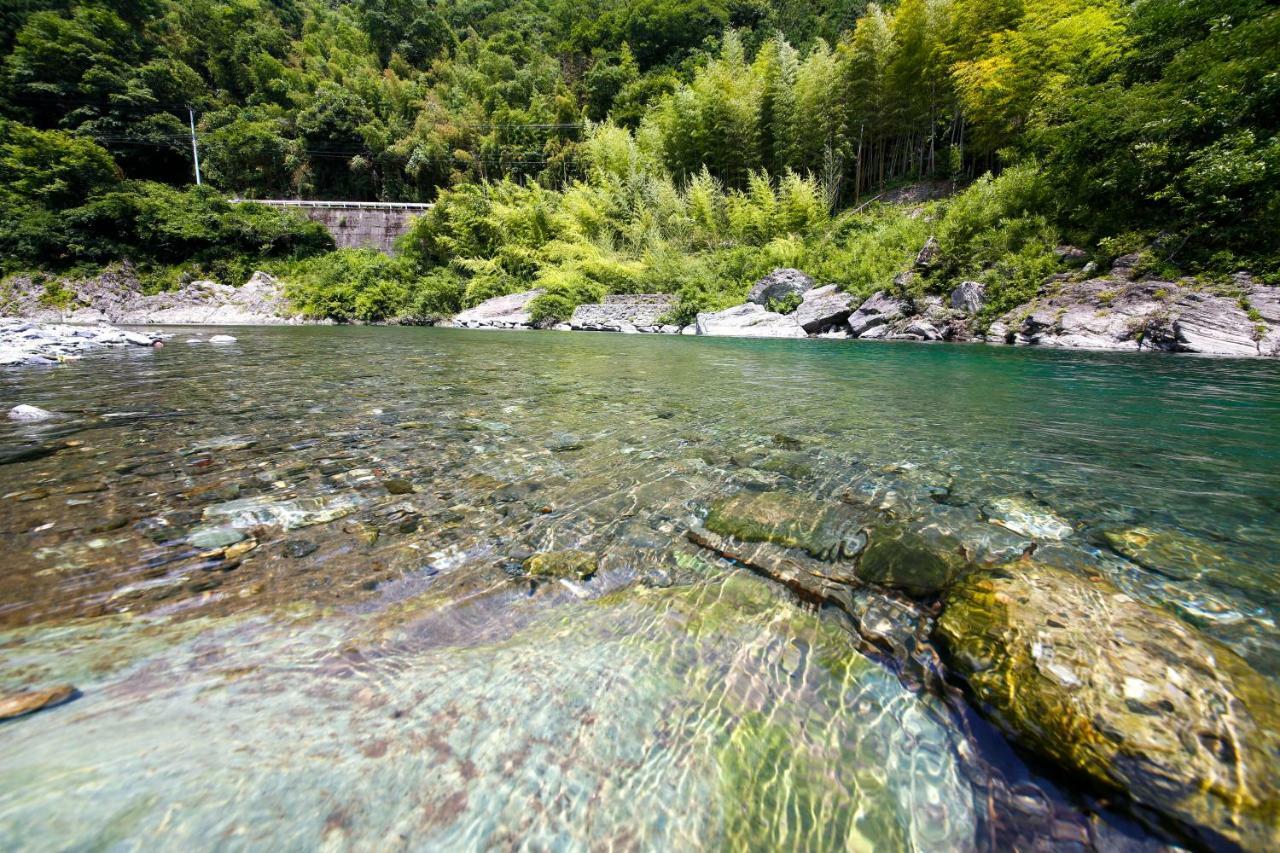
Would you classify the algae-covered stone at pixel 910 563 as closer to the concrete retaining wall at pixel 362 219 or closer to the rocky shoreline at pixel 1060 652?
the rocky shoreline at pixel 1060 652

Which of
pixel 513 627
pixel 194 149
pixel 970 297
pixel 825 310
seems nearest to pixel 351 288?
pixel 194 149

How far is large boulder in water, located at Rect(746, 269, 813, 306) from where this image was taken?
15250 mm

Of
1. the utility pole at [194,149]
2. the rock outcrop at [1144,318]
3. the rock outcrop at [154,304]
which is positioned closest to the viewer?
the rock outcrop at [1144,318]

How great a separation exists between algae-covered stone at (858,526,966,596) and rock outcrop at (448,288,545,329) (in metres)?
18.3

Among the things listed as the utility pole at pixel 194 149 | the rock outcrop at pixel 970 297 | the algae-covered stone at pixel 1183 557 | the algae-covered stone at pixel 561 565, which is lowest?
the algae-covered stone at pixel 561 565

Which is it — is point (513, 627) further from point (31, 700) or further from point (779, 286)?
point (779, 286)

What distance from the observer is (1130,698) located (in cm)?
114

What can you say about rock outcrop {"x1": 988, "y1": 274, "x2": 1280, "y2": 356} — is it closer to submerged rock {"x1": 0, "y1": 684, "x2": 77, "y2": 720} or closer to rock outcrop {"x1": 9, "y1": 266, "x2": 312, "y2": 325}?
submerged rock {"x1": 0, "y1": 684, "x2": 77, "y2": 720}

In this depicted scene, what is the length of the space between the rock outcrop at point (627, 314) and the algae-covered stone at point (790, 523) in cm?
1433

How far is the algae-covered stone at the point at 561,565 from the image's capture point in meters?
1.95

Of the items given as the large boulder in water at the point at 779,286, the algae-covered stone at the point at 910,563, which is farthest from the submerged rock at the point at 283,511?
the large boulder in water at the point at 779,286

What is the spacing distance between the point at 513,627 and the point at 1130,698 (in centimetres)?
173

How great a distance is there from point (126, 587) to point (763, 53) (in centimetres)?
2933

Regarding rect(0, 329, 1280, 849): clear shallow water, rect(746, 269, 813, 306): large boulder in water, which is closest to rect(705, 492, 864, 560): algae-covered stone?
rect(0, 329, 1280, 849): clear shallow water
